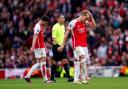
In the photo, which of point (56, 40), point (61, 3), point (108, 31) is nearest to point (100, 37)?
point (108, 31)

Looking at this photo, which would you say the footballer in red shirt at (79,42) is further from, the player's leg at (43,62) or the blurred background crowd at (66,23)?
the blurred background crowd at (66,23)

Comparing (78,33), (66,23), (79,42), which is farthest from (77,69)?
(66,23)

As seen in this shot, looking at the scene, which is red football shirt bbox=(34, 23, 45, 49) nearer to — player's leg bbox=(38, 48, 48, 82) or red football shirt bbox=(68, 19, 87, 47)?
player's leg bbox=(38, 48, 48, 82)

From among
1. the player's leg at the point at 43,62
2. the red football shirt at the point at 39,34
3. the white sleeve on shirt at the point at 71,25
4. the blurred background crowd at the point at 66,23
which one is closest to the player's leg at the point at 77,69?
Answer: the white sleeve on shirt at the point at 71,25

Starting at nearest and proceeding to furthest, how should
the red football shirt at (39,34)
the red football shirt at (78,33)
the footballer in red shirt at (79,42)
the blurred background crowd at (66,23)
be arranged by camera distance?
the footballer in red shirt at (79,42) < the red football shirt at (78,33) < the red football shirt at (39,34) < the blurred background crowd at (66,23)

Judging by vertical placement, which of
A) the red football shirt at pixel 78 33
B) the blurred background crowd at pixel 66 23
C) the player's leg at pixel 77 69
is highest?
the blurred background crowd at pixel 66 23

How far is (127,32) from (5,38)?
8.11m

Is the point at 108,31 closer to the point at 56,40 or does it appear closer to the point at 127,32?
the point at 127,32

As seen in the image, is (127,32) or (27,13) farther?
(27,13)

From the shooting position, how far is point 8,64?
1481 inches

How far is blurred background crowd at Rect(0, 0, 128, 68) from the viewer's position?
3678cm

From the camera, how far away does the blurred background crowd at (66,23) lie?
36.8m

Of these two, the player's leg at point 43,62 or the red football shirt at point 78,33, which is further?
the player's leg at point 43,62

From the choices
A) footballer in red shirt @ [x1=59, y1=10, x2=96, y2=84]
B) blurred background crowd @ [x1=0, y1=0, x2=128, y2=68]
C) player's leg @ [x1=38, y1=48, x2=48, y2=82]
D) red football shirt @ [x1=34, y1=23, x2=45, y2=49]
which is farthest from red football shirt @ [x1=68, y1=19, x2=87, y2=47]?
blurred background crowd @ [x1=0, y1=0, x2=128, y2=68]
